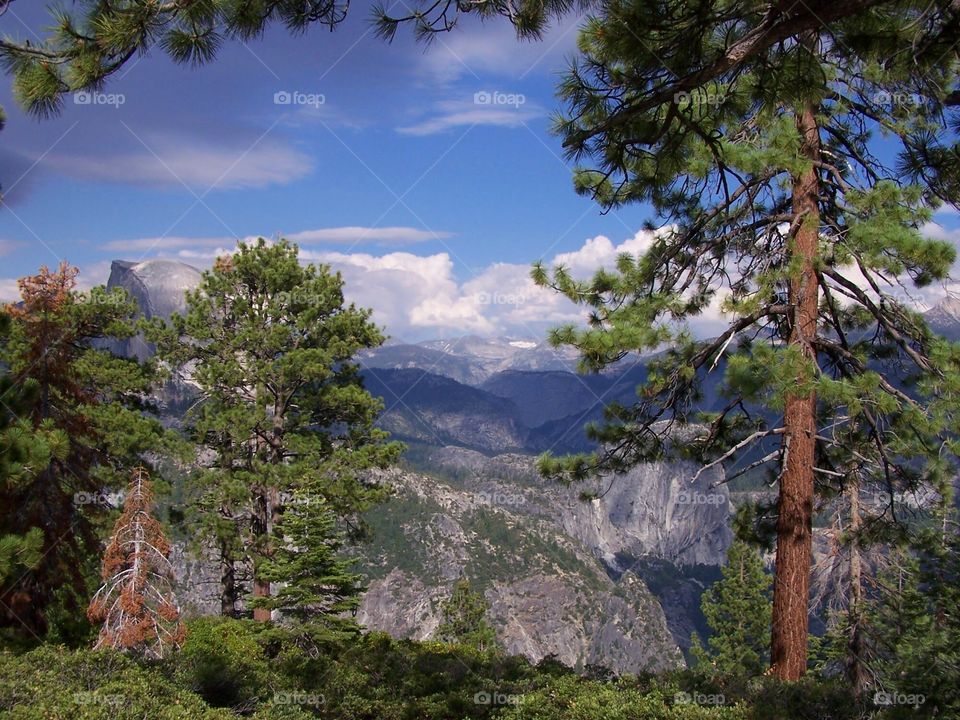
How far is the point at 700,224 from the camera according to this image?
8.32m

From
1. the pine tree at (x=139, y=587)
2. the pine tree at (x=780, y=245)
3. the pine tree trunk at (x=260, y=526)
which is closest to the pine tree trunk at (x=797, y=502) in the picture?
the pine tree at (x=780, y=245)

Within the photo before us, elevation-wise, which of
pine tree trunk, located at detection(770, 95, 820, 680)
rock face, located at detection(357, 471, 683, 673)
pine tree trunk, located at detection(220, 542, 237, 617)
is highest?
pine tree trunk, located at detection(770, 95, 820, 680)

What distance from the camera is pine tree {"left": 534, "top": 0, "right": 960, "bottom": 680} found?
459 cm

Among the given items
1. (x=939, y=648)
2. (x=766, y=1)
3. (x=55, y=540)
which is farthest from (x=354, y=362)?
(x=766, y=1)

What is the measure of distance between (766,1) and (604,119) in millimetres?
1309

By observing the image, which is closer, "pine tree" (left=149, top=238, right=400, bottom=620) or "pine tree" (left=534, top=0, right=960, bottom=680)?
"pine tree" (left=534, top=0, right=960, bottom=680)

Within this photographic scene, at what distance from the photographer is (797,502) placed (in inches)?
298

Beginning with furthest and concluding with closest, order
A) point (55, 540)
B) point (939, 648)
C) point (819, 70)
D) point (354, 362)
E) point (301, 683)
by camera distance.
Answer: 1. point (354, 362)
2. point (55, 540)
3. point (939, 648)
4. point (301, 683)
5. point (819, 70)

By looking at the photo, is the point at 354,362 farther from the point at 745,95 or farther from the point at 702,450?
the point at 745,95

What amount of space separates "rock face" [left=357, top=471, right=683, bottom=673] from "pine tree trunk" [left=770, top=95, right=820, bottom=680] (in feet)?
376

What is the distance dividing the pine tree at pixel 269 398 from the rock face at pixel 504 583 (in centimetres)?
10463

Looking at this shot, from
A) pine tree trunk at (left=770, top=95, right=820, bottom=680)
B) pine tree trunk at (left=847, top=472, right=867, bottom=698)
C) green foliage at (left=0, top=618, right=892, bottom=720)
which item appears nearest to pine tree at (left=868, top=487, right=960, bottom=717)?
pine tree trunk at (left=847, top=472, right=867, bottom=698)

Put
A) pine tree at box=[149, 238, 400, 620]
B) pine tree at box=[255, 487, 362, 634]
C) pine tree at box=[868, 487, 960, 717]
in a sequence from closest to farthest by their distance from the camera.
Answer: pine tree at box=[868, 487, 960, 717], pine tree at box=[255, 487, 362, 634], pine tree at box=[149, 238, 400, 620]

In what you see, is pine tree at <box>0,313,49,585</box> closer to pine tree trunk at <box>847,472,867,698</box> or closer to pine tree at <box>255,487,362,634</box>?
pine tree at <box>255,487,362,634</box>
